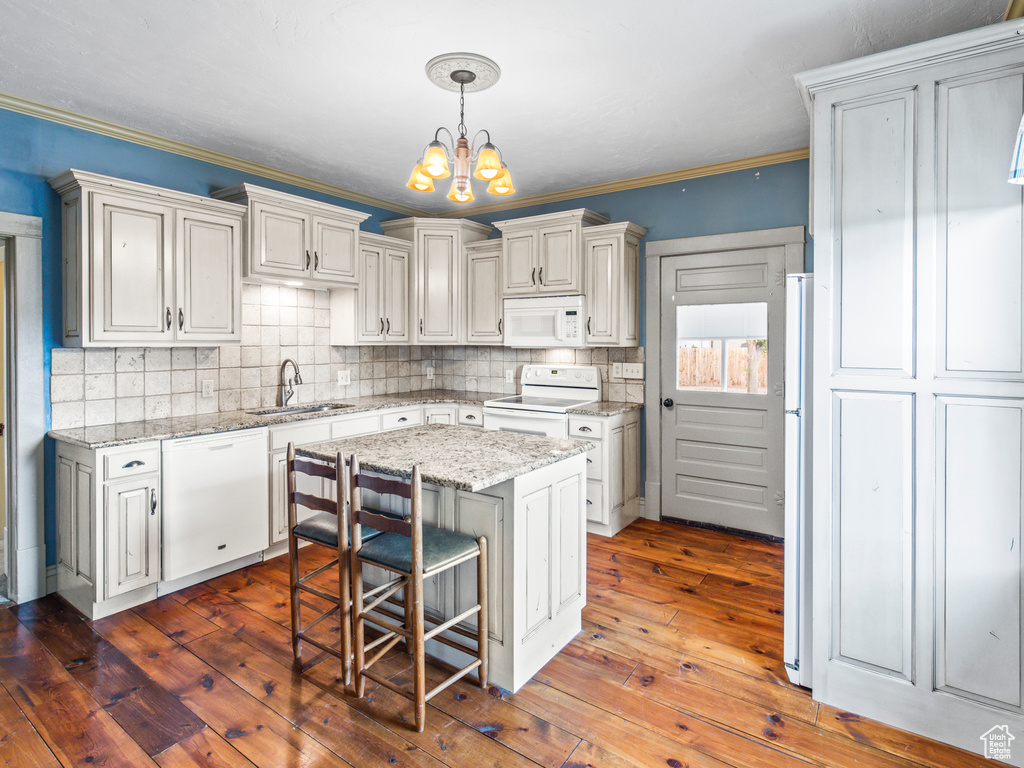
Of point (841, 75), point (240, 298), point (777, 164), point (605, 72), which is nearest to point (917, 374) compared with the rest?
point (841, 75)

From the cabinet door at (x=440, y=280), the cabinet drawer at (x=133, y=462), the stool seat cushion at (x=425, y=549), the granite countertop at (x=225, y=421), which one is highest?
the cabinet door at (x=440, y=280)

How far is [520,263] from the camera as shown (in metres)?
4.28

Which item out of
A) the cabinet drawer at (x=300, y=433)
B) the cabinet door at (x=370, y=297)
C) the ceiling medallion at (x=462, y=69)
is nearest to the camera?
the ceiling medallion at (x=462, y=69)

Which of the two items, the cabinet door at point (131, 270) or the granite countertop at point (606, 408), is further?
the granite countertop at point (606, 408)

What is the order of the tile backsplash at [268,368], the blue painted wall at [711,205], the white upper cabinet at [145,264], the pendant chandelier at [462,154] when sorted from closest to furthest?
the pendant chandelier at [462,154], the white upper cabinet at [145,264], the tile backsplash at [268,368], the blue painted wall at [711,205]

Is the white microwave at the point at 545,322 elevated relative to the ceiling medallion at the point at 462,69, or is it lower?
lower

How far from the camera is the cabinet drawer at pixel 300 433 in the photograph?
334 centimetres

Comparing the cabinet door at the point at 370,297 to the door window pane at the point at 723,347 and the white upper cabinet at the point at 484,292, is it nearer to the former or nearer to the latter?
the white upper cabinet at the point at 484,292

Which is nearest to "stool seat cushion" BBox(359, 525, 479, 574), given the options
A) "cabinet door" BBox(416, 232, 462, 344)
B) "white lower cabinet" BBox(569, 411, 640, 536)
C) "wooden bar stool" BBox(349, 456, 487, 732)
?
"wooden bar stool" BBox(349, 456, 487, 732)

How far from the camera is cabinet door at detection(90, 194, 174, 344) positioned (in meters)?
2.80

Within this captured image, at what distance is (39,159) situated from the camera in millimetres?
2863

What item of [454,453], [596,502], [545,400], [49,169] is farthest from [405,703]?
[49,169]

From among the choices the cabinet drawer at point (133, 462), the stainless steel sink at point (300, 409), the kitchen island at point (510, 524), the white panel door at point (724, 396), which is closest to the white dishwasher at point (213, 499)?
the cabinet drawer at point (133, 462)

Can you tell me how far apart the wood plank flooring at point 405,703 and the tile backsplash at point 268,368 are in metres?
1.11
